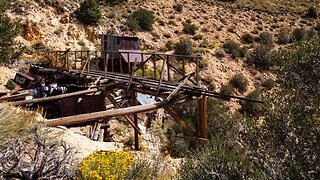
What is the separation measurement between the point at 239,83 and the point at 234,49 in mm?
5607

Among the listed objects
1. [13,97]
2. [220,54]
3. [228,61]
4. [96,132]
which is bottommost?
[96,132]

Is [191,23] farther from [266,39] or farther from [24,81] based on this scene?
[24,81]

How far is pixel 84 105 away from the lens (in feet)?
47.4

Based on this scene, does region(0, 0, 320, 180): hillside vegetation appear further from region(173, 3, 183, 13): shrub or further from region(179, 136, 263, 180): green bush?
region(173, 3, 183, 13): shrub

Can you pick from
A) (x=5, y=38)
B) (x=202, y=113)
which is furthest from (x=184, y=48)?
(x=202, y=113)

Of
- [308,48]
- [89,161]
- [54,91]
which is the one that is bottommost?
[54,91]

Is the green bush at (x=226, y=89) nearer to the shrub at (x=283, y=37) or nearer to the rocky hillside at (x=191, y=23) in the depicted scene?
the rocky hillside at (x=191, y=23)

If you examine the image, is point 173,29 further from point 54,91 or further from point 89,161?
point 89,161

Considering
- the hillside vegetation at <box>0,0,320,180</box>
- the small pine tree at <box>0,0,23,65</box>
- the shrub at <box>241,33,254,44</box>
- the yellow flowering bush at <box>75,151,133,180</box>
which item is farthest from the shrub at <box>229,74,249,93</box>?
the yellow flowering bush at <box>75,151,133,180</box>

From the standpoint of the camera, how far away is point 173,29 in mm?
37188

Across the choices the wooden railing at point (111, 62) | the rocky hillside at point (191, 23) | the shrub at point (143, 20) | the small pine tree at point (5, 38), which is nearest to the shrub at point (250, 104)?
the rocky hillside at point (191, 23)

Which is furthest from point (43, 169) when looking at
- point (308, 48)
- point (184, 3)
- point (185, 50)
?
point (184, 3)

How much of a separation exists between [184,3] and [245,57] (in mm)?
14510

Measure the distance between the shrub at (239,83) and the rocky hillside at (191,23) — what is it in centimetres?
77
